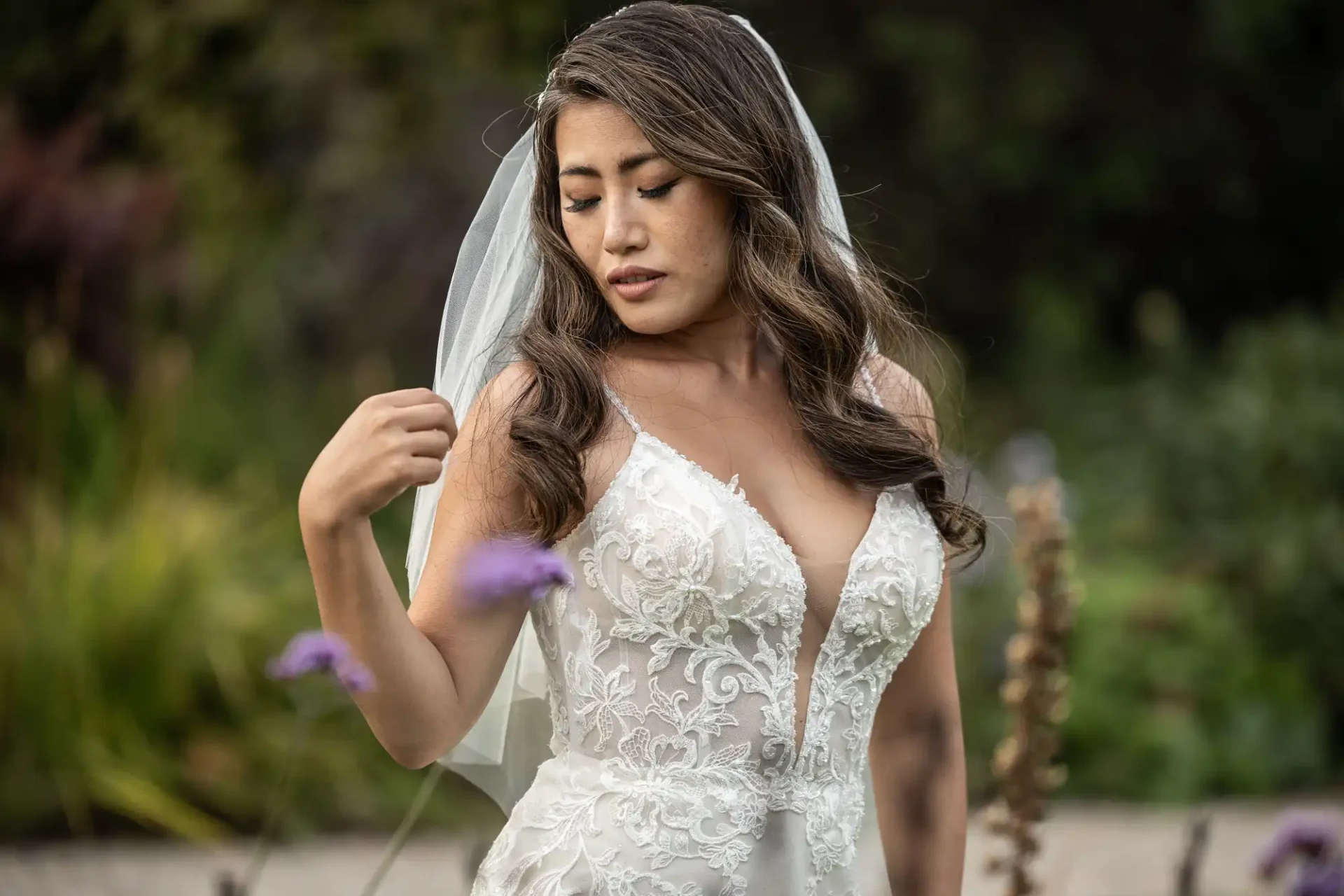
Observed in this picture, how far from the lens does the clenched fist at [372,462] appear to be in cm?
183

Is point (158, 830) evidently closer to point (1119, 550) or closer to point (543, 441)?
point (543, 441)

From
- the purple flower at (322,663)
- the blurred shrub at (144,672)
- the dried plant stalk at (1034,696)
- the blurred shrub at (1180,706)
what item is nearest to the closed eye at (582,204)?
the purple flower at (322,663)

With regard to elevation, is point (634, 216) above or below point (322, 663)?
above

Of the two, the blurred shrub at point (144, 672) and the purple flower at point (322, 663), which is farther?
the blurred shrub at point (144, 672)

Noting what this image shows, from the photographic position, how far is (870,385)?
256 cm

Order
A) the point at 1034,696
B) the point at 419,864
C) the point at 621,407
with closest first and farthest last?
the point at 621,407 → the point at 1034,696 → the point at 419,864

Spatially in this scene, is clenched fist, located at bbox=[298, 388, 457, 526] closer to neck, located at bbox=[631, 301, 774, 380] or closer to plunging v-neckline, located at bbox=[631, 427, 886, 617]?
plunging v-neckline, located at bbox=[631, 427, 886, 617]

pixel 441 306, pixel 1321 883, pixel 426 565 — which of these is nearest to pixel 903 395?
pixel 426 565

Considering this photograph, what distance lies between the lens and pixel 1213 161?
10.1m

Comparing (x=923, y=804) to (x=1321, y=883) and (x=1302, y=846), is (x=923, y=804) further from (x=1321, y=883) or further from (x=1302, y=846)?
(x=1321, y=883)

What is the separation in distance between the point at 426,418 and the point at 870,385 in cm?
94

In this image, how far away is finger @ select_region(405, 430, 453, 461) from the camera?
184cm

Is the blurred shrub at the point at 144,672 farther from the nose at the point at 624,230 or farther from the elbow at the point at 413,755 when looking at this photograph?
the nose at the point at 624,230

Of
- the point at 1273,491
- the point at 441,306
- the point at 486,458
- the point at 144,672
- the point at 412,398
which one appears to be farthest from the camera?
the point at 441,306
